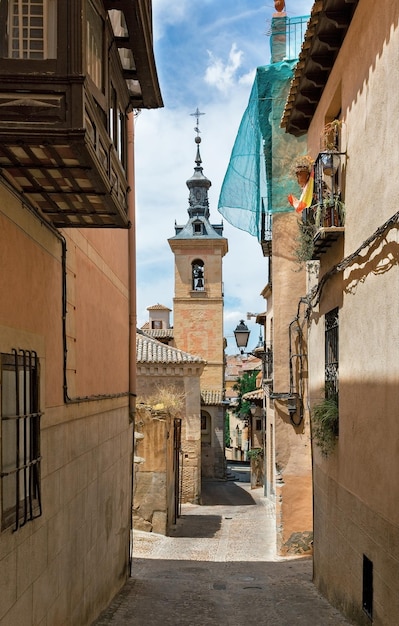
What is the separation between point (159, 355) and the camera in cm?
2822

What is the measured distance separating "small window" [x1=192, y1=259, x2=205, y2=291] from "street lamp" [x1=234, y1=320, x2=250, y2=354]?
18.9m

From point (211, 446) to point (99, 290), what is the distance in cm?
2728

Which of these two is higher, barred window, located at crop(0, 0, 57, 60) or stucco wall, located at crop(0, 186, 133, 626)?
barred window, located at crop(0, 0, 57, 60)

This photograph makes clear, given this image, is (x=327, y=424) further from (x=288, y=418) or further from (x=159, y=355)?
(x=159, y=355)

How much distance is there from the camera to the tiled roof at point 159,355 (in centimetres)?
2764

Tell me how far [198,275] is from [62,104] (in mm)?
38354

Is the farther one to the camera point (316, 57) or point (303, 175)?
point (303, 175)

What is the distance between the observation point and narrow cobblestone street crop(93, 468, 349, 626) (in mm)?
9016

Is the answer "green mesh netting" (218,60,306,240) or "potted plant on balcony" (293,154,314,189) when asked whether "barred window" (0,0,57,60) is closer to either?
"potted plant on balcony" (293,154,314,189)

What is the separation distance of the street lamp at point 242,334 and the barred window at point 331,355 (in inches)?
524

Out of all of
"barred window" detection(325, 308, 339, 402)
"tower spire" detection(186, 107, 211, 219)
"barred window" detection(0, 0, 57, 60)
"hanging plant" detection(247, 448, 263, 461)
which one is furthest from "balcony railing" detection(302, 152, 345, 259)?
"tower spire" detection(186, 107, 211, 219)

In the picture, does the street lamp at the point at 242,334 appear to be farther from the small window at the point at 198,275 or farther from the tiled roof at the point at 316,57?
the small window at the point at 198,275

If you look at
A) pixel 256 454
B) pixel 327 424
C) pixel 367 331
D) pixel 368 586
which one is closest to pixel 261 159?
pixel 327 424

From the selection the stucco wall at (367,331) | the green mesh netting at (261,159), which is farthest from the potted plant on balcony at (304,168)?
the green mesh netting at (261,159)
